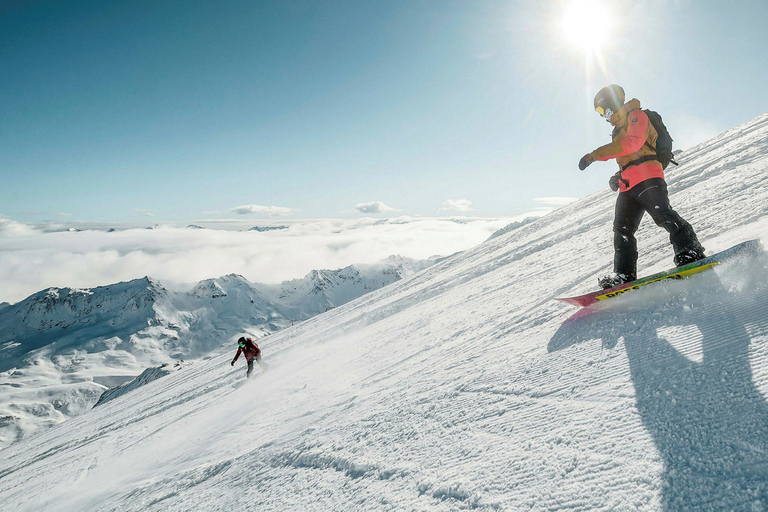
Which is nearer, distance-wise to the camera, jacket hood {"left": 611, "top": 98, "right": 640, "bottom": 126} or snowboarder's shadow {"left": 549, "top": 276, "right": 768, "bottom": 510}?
snowboarder's shadow {"left": 549, "top": 276, "right": 768, "bottom": 510}

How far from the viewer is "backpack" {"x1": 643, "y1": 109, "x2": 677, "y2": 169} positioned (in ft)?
14.0

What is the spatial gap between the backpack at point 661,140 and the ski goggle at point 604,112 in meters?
0.36

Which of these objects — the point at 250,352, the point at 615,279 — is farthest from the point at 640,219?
the point at 250,352

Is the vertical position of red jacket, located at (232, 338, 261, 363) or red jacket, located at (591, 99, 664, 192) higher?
red jacket, located at (591, 99, 664, 192)

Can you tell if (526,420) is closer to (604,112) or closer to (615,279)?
(615,279)

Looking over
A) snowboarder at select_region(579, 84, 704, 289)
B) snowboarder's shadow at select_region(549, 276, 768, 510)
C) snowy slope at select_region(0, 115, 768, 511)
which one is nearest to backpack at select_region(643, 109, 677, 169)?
snowboarder at select_region(579, 84, 704, 289)

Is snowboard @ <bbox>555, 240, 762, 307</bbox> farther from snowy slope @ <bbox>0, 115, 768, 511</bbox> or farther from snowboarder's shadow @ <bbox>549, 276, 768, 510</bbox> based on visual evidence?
snowboarder's shadow @ <bbox>549, 276, 768, 510</bbox>

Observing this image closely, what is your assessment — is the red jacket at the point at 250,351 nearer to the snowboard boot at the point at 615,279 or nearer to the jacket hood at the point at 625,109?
the snowboard boot at the point at 615,279

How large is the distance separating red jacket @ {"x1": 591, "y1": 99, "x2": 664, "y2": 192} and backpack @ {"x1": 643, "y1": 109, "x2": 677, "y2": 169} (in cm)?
7

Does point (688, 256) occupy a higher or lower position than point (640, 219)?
lower

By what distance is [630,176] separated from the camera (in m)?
4.36

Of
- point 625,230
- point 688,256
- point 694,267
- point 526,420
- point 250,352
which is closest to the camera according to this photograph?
point 526,420

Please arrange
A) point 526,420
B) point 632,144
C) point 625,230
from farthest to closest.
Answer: point 625,230
point 632,144
point 526,420

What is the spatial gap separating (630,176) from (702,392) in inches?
127
